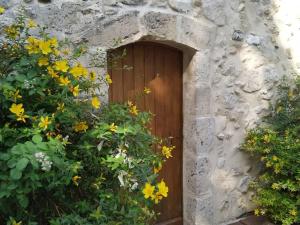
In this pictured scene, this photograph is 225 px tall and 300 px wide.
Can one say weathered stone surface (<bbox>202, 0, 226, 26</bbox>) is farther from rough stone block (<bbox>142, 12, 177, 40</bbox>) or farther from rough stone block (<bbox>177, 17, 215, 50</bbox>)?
rough stone block (<bbox>142, 12, 177, 40</bbox>)

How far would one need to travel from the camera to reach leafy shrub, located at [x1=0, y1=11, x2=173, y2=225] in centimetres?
160

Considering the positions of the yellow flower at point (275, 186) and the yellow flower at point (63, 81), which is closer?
the yellow flower at point (63, 81)

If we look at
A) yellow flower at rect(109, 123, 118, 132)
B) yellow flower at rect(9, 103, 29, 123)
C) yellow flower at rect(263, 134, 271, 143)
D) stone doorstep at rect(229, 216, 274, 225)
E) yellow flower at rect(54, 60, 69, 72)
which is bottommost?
stone doorstep at rect(229, 216, 274, 225)

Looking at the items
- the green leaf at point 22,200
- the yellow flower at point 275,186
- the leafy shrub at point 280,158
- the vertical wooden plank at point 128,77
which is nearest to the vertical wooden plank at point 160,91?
the vertical wooden plank at point 128,77

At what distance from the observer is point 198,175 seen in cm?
321

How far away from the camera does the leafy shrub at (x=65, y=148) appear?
160 cm

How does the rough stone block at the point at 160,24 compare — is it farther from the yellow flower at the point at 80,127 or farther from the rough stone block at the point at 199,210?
the rough stone block at the point at 199,210

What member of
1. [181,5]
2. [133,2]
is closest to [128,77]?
[133,2]

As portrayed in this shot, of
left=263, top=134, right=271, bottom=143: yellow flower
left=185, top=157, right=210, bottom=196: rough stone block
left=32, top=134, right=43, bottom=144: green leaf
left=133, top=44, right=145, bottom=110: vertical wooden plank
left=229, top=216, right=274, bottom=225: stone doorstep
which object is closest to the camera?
left=32, top=134, right=43, bottom=144: green leaf

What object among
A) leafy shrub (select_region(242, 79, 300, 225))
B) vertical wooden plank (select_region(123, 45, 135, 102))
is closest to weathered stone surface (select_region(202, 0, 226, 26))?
vertical wooden plank (select_region(123, 45, 135, 102))

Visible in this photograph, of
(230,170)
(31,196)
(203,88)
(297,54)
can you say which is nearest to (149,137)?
(31,196)

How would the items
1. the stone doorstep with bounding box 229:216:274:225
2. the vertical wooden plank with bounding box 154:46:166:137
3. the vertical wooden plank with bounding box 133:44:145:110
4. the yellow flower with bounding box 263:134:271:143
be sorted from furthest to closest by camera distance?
the stone doorstep with bounding box 229:216:274:225, the yellow flower with bounding box 263:134:271:143, the vertical wooden plank with bounding box 154:46:166:137, the vertical wooden plank with bounding box 133:44:145:110

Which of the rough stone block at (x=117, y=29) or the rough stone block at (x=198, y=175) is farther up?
the rough stone block at (x=117, y=29)

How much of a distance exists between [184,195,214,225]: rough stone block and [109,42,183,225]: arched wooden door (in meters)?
0.15
